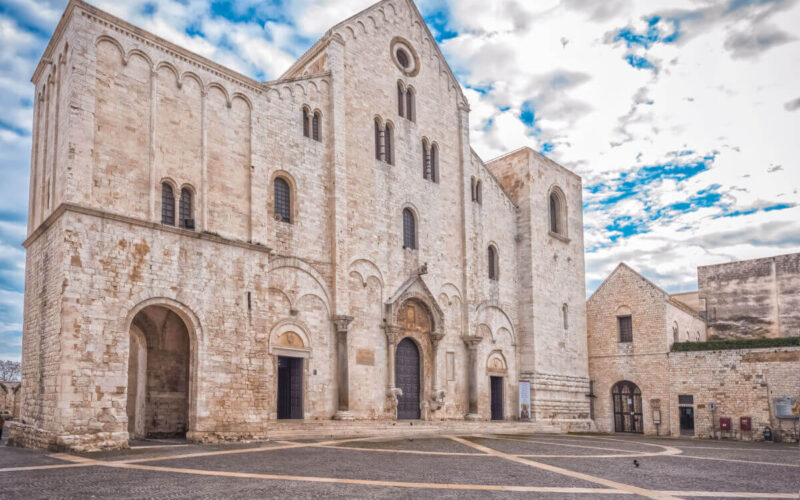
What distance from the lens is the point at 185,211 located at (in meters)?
18.4

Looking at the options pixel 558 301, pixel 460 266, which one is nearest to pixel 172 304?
pixel 460 266

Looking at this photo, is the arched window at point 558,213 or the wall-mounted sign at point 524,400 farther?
the arched window at point 558,213

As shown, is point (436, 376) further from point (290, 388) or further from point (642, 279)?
point (642, 279)

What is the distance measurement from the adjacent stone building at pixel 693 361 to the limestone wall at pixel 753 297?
0.05 meters

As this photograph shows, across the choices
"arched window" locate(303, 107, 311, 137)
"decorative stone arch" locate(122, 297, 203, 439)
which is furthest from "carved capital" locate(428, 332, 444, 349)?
"decorative stone arch" locate(122, 297, 203, 439)

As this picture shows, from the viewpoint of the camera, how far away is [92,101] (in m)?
16.8

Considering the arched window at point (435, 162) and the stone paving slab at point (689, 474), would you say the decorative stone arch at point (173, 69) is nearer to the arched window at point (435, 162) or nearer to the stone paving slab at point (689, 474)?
the arched window at point (435, 162)

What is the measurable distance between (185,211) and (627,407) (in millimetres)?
24481

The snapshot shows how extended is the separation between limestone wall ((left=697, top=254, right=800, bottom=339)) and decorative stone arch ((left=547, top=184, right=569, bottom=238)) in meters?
12.8

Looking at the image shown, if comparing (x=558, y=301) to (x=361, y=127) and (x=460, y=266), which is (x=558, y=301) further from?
(x=361, y=127)

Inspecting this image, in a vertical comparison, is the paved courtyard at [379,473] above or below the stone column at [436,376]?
below

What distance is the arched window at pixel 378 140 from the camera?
2475 cm

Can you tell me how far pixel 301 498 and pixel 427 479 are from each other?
273 centimetres

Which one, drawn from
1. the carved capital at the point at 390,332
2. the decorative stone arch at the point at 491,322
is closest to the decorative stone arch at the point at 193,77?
the carved capital at the point at 390,332
